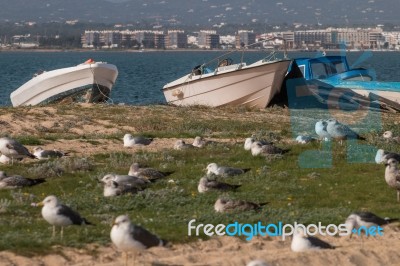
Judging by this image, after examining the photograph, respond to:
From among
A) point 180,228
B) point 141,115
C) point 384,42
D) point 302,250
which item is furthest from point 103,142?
point 384,42

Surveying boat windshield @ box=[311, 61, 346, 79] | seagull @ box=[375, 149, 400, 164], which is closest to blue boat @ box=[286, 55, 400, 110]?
boat windshield @ box=[311, 61, 346, 79]

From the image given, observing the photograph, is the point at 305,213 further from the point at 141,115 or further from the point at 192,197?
the point at 141,115

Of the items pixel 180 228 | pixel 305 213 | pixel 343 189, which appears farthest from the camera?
pixel 343 189

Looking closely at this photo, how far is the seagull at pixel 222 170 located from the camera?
715 inches

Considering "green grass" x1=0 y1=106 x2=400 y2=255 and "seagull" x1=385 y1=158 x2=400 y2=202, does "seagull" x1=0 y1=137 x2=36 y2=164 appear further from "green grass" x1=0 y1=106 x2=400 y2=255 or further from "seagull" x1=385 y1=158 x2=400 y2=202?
"seagull" x1=385 y1=158 x2=400 y2=202

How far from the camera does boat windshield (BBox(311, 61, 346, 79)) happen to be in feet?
125

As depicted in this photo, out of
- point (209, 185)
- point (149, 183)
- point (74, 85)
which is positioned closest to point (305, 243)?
point (209, 185)

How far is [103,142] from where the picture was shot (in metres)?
22.8

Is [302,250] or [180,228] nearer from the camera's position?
[302,250]

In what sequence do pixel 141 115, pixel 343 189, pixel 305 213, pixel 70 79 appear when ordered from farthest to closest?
1. pixel 70 79
2. pixel 141 115
3. pixel 343 189
4. pixel 305 213

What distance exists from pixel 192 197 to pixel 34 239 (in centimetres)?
355

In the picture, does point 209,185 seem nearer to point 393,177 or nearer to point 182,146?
point 393,177

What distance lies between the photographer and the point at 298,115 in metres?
31.3

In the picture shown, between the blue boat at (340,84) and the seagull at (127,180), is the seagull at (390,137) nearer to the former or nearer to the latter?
the seagull at (127,180)
